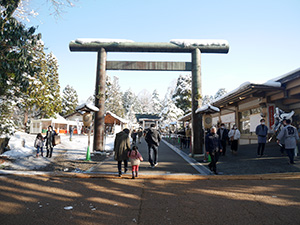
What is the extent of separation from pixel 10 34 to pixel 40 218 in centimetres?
628

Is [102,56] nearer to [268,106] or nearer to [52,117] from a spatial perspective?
[268,106]

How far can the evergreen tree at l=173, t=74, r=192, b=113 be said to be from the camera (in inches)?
1529

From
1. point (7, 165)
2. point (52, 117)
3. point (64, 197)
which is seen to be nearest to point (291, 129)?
point (64, 197)

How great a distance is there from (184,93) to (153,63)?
92.5ft

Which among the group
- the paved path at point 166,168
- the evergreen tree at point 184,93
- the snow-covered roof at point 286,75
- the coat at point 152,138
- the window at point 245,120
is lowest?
the paved path at point 166,168

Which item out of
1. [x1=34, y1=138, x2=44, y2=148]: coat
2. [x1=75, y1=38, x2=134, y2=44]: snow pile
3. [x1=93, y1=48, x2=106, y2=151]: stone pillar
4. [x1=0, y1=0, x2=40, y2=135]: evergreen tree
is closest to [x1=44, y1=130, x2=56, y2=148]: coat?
[x1=34, y1=138, x2=44, y2=148]: coat

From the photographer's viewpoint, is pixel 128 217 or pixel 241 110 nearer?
pixel 128 217

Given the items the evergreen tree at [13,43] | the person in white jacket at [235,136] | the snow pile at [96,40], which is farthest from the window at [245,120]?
the evergreen tree at [13,43]

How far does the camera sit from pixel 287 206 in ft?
12.7

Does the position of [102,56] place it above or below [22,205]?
above

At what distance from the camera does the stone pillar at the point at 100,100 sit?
1176 centimetres

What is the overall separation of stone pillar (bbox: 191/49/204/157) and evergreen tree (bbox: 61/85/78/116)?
4307 centimetres

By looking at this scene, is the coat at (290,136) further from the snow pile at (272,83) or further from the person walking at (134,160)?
the person walking at (134,160)

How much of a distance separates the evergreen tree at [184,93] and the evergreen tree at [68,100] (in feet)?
85.6
